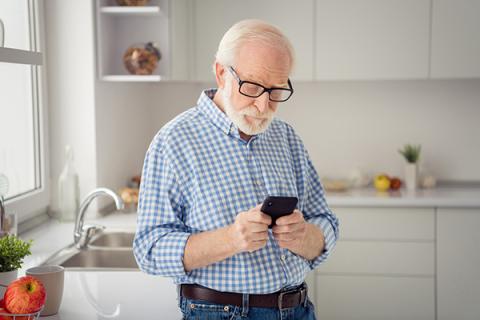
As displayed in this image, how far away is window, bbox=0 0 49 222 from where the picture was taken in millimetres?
2738

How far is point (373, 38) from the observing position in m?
3.68

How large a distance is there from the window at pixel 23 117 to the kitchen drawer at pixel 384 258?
147 centimetres

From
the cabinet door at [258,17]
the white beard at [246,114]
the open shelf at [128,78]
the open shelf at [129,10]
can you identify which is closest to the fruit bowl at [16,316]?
the white beard at [246,114]

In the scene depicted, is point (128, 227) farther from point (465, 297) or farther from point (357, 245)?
point (465, 297)

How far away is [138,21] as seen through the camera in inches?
135

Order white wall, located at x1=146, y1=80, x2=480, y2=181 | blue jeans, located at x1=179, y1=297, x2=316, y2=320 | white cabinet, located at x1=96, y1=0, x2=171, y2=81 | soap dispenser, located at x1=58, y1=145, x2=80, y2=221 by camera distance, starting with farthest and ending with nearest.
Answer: white wall, located at x1=146, y1=80, x2=480, y2=181
white cabinet, located at x1=96, y1=0, x2=171, y2=81
soap dispenser, located at x1=58, y1=145, x2=80, y2=221
blue jeans, located at x1=179, y1=297, x2=316, y2=320

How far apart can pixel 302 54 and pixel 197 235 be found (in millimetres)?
2231

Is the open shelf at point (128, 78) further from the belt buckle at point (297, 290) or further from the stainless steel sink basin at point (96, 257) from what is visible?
the belt buckle at point (297, 290)

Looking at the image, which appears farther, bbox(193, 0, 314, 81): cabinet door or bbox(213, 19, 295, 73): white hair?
bbox(193, 0, 314, 81): cabinet door

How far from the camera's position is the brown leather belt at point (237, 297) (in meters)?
1.70

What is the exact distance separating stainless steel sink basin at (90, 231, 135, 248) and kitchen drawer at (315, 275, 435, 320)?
112 cm

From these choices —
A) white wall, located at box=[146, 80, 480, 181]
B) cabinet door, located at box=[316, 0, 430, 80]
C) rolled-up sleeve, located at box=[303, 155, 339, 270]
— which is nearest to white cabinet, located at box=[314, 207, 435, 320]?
white wall, located at box=[146, 80, 480, 181]

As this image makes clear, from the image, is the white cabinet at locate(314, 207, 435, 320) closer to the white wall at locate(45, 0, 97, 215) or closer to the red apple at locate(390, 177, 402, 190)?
the red apple at locate(390, 177, 402, 190)

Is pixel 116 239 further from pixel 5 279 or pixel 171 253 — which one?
pixel 171 253
